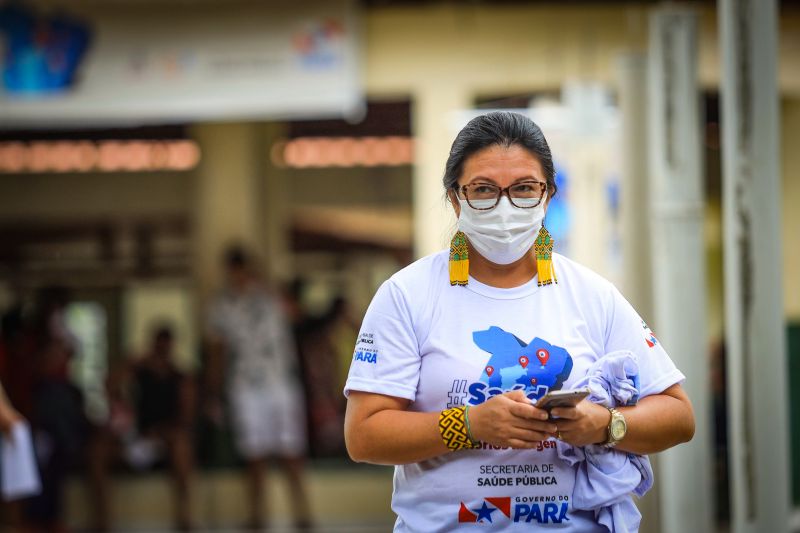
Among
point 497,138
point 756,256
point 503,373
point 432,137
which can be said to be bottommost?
point 503,373

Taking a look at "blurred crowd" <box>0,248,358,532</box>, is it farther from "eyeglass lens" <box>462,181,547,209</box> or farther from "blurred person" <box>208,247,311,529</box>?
"eyeglass lens" <box>462,181,547,209</box>

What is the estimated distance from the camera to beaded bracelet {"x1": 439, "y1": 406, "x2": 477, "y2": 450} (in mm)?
3064

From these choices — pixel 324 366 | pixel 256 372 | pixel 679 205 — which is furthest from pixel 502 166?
pixel 324 366

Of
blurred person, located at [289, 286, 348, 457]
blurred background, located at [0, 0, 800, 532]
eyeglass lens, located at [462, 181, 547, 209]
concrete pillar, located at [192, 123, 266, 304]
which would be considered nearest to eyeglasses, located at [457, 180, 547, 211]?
eyeglass lens, located at [462, 181, 547, 209]

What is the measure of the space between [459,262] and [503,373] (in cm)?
31

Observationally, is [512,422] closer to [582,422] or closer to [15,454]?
[582,422]

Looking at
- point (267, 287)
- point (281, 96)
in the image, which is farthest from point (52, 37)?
point (267, 287)

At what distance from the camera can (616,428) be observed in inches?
124

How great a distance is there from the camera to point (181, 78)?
1109cm

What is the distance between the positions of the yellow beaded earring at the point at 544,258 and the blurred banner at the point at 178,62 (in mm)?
7736

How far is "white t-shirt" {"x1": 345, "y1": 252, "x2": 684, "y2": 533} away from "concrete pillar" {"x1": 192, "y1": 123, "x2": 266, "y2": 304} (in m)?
9.43

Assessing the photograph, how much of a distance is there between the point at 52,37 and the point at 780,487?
753cm

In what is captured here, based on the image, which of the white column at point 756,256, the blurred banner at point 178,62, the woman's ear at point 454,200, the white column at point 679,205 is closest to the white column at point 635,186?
the white column at point 679,205

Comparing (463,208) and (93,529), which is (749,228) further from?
(93,529)
